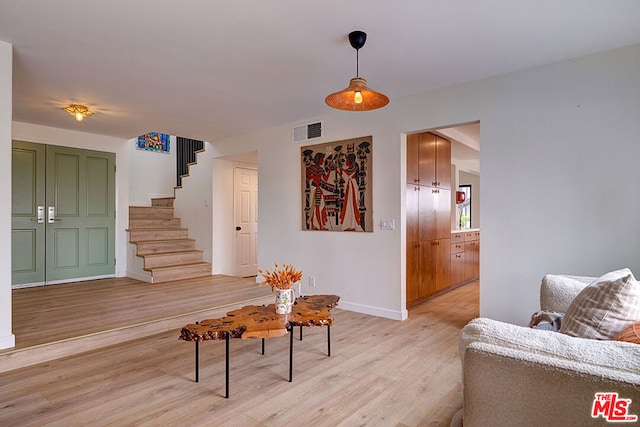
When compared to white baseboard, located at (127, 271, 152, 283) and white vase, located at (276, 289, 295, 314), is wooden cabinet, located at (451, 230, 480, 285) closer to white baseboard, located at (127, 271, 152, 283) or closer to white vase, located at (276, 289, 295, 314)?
white vase, located at (276, 289, 295, 314)

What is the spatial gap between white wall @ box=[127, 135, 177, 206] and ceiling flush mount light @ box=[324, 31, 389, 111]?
19.2 ft

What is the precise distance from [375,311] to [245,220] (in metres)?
3.28

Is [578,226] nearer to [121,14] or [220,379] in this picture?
[220,379]

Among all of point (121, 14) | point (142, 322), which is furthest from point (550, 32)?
point (142, 322)

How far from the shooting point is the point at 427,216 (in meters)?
4.66

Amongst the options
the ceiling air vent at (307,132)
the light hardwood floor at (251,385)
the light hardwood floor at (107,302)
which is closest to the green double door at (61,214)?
the light hardwood floor at (107,302)

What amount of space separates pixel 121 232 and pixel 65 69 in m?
3.29

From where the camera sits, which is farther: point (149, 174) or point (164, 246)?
point (149, 174)

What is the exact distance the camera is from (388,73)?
10.4 ft

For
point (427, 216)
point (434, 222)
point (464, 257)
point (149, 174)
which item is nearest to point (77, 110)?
point (149, 174)

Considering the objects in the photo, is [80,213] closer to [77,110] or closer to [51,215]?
[51,215]

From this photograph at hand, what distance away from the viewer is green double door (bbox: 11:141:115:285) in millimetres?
4816

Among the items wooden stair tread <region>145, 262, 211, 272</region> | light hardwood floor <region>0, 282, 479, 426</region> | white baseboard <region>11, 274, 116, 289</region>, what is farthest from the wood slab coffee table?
white baseboard <region>11, 274, 116, 289</region>

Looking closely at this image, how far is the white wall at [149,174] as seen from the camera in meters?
7.00
